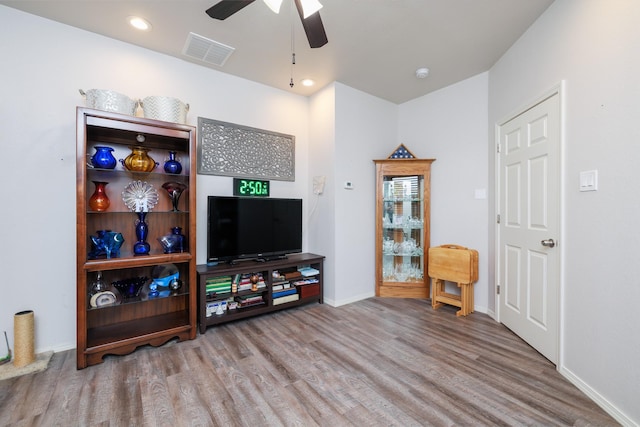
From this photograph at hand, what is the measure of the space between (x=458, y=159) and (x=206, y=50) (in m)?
3.05

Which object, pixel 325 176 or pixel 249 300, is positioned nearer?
pixel 249 300

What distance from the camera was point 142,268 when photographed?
249cm

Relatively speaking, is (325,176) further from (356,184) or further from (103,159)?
(103,159)

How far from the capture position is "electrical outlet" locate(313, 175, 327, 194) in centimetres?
342

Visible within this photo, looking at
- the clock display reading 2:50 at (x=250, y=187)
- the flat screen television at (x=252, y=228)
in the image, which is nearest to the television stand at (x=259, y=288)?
the flat screen television at (x=252, y=228)

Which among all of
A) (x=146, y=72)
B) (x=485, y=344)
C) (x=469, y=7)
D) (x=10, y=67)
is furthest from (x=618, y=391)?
(x=10, y=67)

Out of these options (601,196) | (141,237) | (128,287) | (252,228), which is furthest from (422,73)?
(128,287)

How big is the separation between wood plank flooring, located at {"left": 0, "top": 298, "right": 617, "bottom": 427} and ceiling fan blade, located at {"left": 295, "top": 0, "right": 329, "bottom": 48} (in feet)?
7.61

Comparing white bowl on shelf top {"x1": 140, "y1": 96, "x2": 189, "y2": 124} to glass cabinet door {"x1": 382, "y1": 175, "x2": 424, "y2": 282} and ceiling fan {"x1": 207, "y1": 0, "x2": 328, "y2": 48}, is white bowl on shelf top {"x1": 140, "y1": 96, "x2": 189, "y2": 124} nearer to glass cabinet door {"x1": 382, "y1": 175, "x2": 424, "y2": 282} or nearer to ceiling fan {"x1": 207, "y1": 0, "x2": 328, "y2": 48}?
ceiling fan {"x1": 207, "y1": 0, "x2": 328, "y2": 48}

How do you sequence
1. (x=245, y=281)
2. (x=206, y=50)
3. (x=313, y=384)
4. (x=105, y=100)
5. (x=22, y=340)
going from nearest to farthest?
(x=313, y=384) → (x=22, y=340) → (x=105, y=100) → (x=206, y=50) → (x=245, y=281)

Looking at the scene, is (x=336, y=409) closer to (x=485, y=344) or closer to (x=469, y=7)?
(x=485, y=344)

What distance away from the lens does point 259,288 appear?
9.52 ft

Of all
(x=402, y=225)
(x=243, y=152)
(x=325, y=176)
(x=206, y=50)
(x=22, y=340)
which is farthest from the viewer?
(x=402, y=225)

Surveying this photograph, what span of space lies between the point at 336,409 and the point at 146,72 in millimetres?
3271
